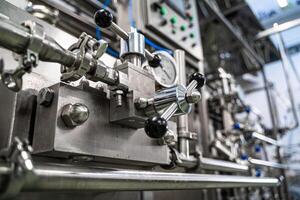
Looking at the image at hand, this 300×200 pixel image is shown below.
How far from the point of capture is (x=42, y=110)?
1.41ft

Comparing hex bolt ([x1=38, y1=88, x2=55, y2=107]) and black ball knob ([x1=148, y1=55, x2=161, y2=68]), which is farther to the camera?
black ball knob ([x1=148, y1=55, x2=161, y2=68])

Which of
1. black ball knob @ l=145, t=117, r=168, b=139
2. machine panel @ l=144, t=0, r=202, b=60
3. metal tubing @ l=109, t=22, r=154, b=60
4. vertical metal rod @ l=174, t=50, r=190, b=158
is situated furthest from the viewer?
machine panel @ l=144, t=0, r=202, b=60

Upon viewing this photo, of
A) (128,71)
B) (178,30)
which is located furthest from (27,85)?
(178,30)

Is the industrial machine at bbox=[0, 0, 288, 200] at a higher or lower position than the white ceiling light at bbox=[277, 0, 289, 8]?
lower

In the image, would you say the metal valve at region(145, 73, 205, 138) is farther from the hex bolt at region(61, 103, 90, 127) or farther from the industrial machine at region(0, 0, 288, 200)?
the hex bolt at region(61, 103, 90, 127)

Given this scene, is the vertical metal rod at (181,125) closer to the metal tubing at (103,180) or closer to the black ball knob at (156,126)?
the metal tubing at (103,180)

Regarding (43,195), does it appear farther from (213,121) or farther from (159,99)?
(213,121)

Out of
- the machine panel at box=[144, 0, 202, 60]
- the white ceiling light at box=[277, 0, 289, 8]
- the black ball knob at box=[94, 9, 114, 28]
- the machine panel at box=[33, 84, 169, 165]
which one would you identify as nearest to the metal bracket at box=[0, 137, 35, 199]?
the machine panel at box=[33, 84, 169, 165]

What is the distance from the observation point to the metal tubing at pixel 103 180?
282 mm

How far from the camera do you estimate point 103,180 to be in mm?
337

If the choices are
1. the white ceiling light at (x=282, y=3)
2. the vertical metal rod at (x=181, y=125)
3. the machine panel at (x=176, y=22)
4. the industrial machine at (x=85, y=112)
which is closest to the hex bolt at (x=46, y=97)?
the industrial machine at (x=85, y=112)

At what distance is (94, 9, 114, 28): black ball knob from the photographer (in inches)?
16.8

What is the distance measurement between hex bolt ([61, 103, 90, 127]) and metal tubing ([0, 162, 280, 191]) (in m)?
0.08

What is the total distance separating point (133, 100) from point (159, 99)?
5 centimetres
